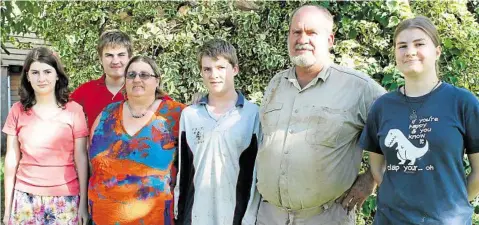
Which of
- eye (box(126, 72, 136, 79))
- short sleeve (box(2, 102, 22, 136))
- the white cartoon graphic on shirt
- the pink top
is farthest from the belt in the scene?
short sleeve (box(2, 102, 22, 136))

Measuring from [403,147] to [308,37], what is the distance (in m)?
0.87

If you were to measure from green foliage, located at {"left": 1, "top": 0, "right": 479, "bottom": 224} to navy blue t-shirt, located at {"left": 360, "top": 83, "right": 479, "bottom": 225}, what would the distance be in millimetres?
A: 2008

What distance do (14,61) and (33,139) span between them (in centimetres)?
964

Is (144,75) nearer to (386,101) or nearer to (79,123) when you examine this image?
(79,123)

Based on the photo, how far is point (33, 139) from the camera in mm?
3322

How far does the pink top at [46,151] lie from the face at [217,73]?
93 centimetres

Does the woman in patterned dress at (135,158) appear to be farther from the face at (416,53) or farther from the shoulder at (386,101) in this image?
the face at (416,53)

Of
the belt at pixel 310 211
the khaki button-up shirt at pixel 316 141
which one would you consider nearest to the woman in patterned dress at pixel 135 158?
the khaki button-up shirt at pixel 316 141

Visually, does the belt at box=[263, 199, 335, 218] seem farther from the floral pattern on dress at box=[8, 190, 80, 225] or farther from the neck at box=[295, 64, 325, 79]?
the floral pattern on dress at box=[8, 190, 80, 225]

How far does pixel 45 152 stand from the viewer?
3307 millimetres

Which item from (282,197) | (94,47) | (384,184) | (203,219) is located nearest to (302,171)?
(282,197)

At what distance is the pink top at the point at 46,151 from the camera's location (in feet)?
10.8

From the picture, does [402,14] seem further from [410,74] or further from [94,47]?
[94,47]

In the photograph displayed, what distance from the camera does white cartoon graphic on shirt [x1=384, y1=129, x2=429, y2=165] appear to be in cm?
235
